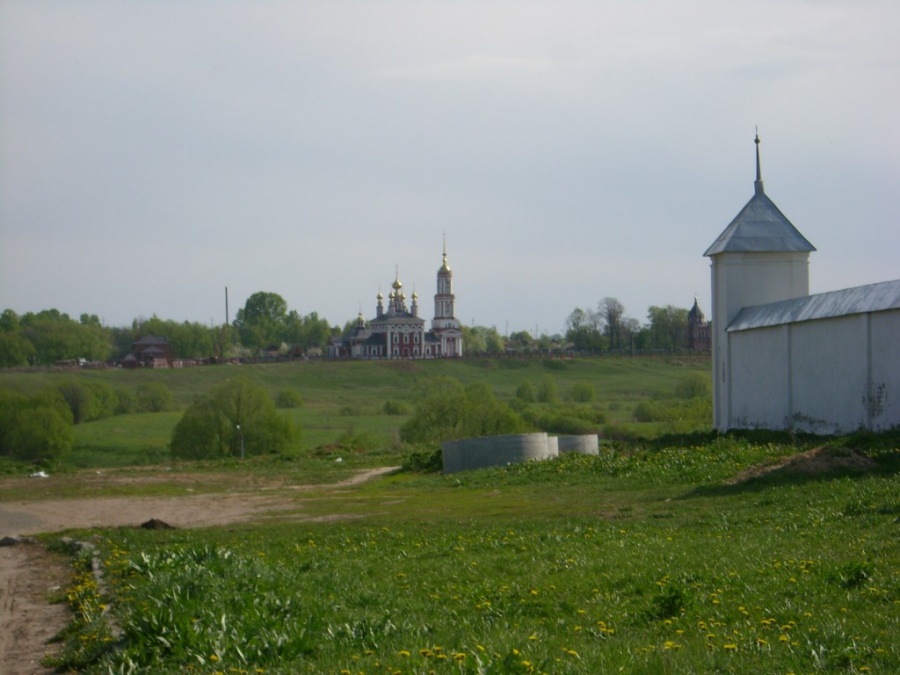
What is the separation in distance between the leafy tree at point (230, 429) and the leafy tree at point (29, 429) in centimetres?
552

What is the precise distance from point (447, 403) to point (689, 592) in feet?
153

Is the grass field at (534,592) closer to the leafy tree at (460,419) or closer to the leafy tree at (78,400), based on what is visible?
the leafy tree at (460,419)

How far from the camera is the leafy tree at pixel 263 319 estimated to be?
177000mm

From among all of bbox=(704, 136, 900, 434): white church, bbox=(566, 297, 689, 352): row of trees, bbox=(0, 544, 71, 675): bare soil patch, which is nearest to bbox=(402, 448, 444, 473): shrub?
bbox=(704, 136, 900, 434): white church

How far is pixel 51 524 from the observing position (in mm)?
22875

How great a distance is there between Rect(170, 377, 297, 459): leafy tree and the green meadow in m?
31.6

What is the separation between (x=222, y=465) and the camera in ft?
140

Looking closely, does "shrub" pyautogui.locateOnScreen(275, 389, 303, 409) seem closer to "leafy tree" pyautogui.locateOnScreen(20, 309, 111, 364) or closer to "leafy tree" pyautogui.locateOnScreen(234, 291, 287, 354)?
"leafy tree" pyautogui.locateOnScreen(20, 309, 111, 364)

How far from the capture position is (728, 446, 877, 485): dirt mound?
2089 centimetres

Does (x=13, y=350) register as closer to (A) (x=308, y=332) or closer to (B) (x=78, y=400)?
(B) (x=78, y=400)

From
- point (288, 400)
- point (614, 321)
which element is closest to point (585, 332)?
point (614, 321)

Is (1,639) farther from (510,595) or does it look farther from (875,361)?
(875,361)

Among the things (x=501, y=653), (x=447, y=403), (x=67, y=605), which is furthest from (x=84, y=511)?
(x=447, y=403)

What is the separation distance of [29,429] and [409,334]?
93441 mm
